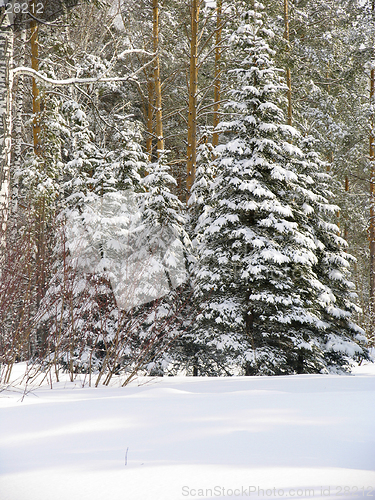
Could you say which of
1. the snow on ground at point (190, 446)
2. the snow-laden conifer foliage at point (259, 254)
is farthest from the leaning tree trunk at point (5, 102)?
the snow-laden conifer foliage at point (259, 254)

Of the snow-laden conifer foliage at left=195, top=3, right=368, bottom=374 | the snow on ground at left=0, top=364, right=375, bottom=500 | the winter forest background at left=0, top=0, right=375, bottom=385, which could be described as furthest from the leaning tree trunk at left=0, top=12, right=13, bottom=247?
the snow-laden conifer foliage at left=195, top=3, right=368, bottom=374

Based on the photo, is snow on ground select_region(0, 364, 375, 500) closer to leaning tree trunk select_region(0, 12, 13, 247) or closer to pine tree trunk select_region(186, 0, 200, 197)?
leaning tree trunk select_region(0, 12, 13, 247)

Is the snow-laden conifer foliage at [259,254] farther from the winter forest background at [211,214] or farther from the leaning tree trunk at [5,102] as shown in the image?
the leaning tree trunk at [5,102]

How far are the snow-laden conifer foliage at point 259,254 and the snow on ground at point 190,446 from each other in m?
4.96

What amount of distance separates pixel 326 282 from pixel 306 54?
30.3ft

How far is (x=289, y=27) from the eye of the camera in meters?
14.5

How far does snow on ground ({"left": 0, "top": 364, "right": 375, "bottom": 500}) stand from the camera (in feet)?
6.39

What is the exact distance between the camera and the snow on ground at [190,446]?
1948mm

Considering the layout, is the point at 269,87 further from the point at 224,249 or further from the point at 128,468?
the point at 128,468

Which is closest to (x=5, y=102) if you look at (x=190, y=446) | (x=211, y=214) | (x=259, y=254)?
(x=190, y=446)

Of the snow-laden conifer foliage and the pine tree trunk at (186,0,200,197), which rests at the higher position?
the pine tree trunk at (186,0,200,197)

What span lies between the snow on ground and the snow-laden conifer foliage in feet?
16.3

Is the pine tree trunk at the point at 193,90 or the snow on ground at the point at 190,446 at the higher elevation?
the pine tree trunk at the point at 193,90

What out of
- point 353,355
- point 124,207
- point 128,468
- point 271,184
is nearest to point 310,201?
point 271,184
